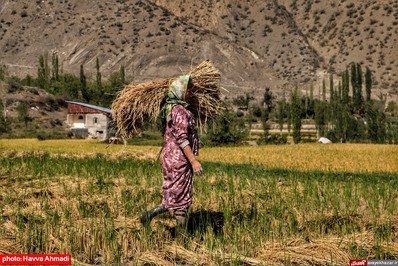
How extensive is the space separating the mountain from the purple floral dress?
63192 mm

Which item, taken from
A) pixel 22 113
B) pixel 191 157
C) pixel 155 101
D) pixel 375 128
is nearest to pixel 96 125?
pixel 22 113

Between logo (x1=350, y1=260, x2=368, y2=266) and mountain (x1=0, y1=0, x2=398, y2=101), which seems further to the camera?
mountain (x1=0, y1=0, x2=398, y2=101)

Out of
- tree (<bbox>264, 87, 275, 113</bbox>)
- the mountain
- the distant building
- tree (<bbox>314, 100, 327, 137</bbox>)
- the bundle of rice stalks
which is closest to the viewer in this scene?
the bundle of rice stalks

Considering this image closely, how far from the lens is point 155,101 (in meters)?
7.47

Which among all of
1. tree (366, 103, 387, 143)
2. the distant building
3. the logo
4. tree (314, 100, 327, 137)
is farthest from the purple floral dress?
the distant building

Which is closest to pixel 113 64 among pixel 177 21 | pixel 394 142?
pixel 177 21

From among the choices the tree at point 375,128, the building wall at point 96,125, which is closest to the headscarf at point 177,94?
the tree at point 375,128

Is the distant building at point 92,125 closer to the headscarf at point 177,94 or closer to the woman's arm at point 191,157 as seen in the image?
the headscarf at point 177,94

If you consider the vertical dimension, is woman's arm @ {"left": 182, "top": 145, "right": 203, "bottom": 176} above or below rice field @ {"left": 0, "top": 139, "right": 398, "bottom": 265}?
above

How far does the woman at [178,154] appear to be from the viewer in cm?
666

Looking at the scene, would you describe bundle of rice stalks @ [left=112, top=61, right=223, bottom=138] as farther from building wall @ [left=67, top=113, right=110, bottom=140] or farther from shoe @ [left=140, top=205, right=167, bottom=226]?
building wall @ [left=67, top=113, right=110, bottom=140]

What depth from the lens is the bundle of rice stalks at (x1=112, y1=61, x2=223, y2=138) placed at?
7.46 meters

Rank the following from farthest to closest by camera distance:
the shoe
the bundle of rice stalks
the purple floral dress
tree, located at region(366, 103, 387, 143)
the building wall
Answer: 1. the building wall
2. tree, located at region(366, 103, 387, 143)
3. the bundle of rice stalks
4. the shoe
5. the purple floral dress

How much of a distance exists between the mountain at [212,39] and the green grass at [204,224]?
6020 cm
